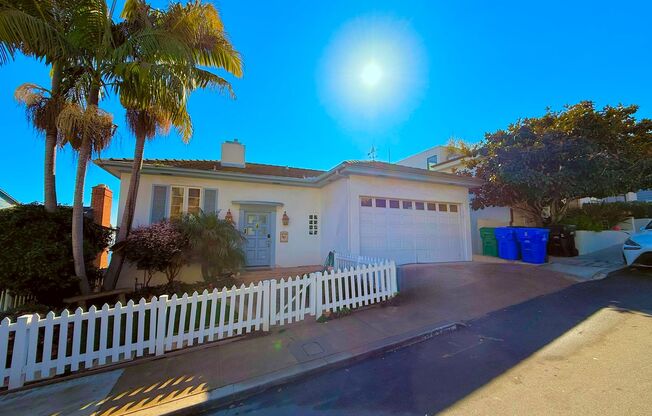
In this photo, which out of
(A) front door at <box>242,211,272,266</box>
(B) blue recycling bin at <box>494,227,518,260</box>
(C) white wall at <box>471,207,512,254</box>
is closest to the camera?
(A) front door at <box>242,211,272,266</box>

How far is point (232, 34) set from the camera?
7055 millimetres

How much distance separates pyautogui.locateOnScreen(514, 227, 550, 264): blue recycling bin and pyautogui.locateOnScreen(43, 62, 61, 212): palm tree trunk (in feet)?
46.0

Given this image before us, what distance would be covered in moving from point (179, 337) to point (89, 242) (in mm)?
4056

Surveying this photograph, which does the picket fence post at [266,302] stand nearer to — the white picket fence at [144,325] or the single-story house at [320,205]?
the white picket fence at [144,325]

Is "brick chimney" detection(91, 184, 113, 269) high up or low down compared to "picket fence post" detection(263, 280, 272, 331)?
up

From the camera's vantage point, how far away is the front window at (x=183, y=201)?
8656 millimetres

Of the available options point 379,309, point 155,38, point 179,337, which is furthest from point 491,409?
point 155,38

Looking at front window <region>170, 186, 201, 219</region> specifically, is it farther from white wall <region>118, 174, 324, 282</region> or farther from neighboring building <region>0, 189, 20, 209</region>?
neighboring building <region>0, 189, 20, 209</region>

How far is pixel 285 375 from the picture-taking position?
3.22 metres

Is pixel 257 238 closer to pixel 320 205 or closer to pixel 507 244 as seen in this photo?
pixel 320 205

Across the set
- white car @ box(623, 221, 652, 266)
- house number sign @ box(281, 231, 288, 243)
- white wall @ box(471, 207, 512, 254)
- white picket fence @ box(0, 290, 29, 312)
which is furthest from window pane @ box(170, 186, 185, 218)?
white car @ box(623, 221, 652, 266)

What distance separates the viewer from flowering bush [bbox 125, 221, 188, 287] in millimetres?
6671

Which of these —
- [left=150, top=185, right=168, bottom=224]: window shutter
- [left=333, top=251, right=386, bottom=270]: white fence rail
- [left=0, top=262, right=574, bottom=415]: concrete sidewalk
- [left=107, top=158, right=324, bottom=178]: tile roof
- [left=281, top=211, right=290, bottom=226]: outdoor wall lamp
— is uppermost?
[left=107, top=158, right=324, bottom=178]: tile roof

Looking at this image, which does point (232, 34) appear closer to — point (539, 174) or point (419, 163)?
point (539, 174)
